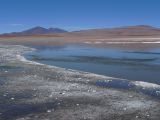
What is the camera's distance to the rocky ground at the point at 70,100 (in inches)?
420

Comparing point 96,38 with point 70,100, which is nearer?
point 70,100

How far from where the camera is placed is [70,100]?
12562 mm

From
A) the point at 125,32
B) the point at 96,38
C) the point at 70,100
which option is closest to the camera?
the point at 70,100

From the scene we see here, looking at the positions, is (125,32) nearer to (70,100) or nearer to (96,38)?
(96,38)

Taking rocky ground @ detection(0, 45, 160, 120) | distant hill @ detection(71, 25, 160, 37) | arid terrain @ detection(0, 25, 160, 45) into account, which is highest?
distant hill @ detection(71, 25, 160, 37)

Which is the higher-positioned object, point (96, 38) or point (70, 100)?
point (96, 38)

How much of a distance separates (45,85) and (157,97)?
4.73 meters

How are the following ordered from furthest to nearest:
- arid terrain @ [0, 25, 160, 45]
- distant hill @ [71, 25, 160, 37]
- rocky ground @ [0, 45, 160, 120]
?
distant hill @ [71, 25, 160, 37]
arid terrain @ [0, 25, 160, 45]
rocky ground @ [0, 45, 160, 120]

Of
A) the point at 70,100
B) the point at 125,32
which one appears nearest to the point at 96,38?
the point at 125,32

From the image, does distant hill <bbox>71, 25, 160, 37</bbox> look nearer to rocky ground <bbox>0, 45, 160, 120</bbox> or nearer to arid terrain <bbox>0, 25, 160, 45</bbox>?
arid terrain <bbox>0, 25, 160, 45</bbox>

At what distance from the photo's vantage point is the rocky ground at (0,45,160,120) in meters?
10.7

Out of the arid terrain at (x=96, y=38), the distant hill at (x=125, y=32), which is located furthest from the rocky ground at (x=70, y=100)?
the distant hill at (x=125, y=32)

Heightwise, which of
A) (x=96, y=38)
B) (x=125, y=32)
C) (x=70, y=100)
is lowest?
(x=70, y=100)

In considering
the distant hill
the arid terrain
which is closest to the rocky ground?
the arid terrain
